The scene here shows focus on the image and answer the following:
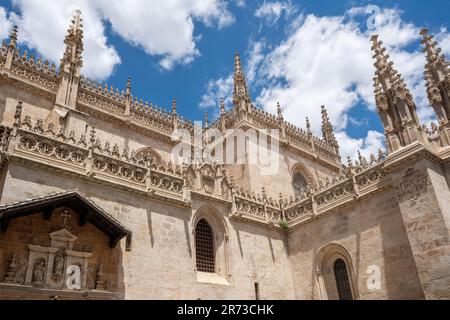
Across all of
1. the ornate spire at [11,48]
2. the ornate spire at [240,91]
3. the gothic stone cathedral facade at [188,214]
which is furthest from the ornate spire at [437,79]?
the ornate spire at [11,48]

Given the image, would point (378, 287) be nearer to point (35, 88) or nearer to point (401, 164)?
point (401, 164)

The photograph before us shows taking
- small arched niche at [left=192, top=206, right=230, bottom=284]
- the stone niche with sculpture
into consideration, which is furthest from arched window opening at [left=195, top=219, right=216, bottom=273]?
the stone niche with sculpture

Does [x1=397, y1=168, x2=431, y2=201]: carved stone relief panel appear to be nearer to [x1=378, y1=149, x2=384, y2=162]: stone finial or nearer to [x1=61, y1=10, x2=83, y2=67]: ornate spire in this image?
[x1=378, y1=149, x2=384, y2=162]: stone finial

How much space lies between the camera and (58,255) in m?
11.3

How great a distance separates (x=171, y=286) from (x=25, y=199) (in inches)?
234

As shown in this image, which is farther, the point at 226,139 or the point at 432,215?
the point at 226,139

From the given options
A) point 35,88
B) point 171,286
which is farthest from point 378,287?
point 35,88

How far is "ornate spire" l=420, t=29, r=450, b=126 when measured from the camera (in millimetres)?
15270

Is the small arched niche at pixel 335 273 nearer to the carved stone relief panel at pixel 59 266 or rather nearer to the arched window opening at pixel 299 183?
the arched window opening at pixel 299 183

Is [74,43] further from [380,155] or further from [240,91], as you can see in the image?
[380,155]

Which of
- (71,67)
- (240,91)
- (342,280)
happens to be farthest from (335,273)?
(71,67)

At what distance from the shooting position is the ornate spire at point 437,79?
50.1 feet
